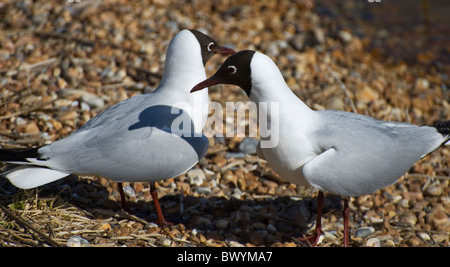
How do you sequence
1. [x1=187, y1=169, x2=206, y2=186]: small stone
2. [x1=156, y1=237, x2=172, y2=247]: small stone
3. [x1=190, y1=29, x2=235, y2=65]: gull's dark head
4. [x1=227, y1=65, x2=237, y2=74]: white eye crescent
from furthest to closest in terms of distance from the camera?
[x1=187, y1=169, x2=206, y2=186]: small stone < [x1=190, y1=29, x2=235, y2=65]: gull's dark head < [x1=156, y1=237, x2=172, y2=247]: small stone < [x1=227, y1=65, x2=237, y2=74]: white eye crescent

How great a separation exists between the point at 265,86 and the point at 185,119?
0.81 meters

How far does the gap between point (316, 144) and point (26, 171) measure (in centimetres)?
219

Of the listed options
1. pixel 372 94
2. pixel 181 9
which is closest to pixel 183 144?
pixel 372 94

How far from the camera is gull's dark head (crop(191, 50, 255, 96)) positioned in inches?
159

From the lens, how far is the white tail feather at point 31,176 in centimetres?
400

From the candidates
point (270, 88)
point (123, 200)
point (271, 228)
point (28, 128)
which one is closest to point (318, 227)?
point (271, 228)

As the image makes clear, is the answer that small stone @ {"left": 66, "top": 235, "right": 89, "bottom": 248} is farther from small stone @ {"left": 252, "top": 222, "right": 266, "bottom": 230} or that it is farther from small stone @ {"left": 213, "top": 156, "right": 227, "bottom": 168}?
small stone @ {"left": 213, "top": 156, "right": 227, "bottom": 168}

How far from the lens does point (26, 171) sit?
4.11m

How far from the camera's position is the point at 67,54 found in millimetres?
6363

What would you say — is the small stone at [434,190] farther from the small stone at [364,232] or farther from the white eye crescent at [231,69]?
the white eye crescent at [231,69]

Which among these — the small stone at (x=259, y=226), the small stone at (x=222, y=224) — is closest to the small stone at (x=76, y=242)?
the small stone at (x=222, y=224)

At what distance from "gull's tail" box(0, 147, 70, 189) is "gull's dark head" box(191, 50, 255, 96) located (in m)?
1.42

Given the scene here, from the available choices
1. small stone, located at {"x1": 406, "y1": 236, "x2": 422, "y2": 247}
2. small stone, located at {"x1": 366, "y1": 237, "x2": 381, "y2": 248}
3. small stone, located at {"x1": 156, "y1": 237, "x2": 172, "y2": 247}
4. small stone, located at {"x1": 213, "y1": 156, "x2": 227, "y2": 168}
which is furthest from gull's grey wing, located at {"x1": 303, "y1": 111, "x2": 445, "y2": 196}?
small stone, located at {"x1": 213, "y1": 156, "x2": 227, "y2": 168}
